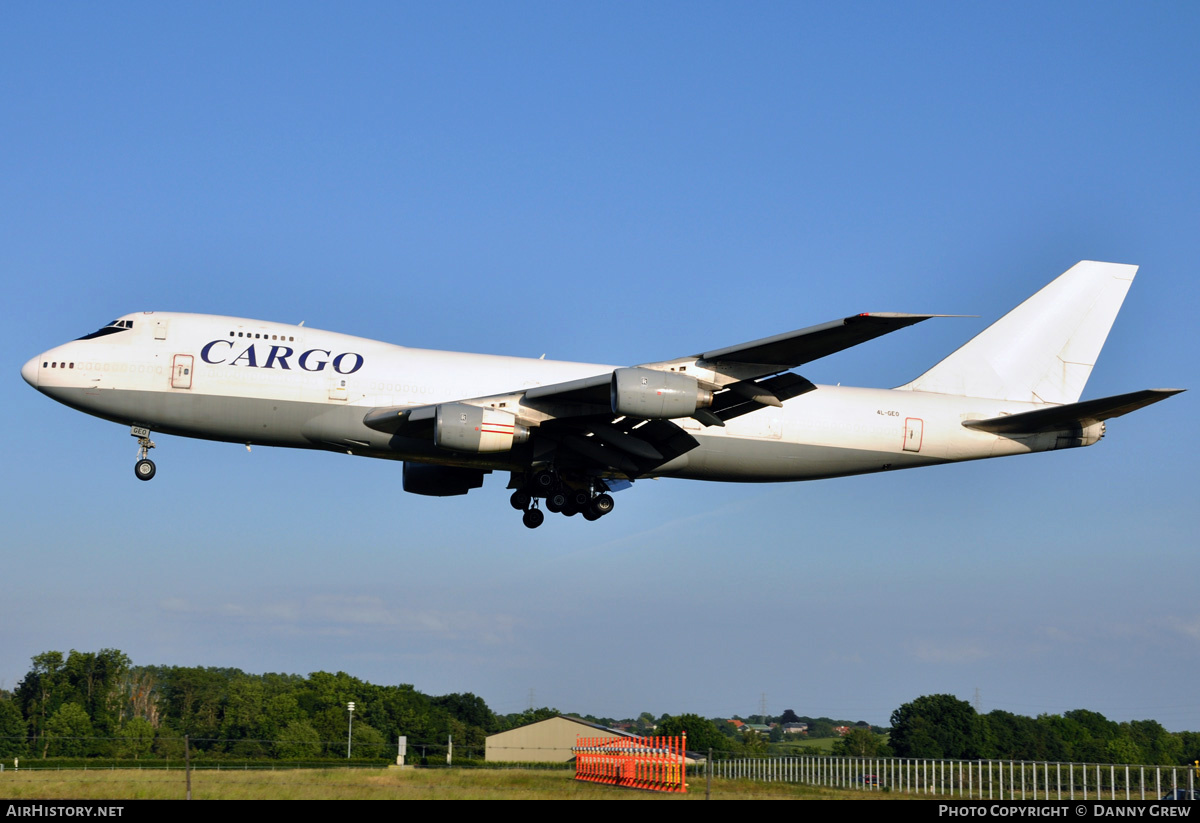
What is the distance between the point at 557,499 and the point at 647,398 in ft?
20.8

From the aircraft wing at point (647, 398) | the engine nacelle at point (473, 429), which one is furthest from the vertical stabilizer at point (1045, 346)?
the engine nacelle at point (473, 429)

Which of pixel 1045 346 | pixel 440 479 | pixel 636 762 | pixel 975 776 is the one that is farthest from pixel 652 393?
pixel 1045 346

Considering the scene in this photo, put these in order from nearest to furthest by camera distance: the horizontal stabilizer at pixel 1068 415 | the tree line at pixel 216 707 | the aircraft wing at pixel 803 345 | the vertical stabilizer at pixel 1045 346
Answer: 1. the aircraft wing at pixel 803 345
2. the horizontal stabilizer at pixel 1068 415
3. the vertical stabilizer at pixel 1045 346
4. the tree line at pixel 216 707

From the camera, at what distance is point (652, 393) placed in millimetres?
25188

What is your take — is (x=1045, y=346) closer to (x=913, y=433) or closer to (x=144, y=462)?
(x=913, y=433)

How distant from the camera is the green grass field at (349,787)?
66.0 feet

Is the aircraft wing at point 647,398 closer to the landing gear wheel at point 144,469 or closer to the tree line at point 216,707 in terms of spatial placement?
the landing gear wheel at point 144,469

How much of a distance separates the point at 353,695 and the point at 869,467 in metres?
60.2

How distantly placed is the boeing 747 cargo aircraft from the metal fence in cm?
827

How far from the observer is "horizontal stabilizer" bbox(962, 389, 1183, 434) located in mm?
27406

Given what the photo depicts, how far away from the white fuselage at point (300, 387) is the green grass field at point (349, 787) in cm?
813

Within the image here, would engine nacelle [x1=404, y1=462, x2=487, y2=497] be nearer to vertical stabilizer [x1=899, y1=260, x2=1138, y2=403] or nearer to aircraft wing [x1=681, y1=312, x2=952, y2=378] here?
aircraft wing [x1=681, y1=312, x2=952, y2=378]
